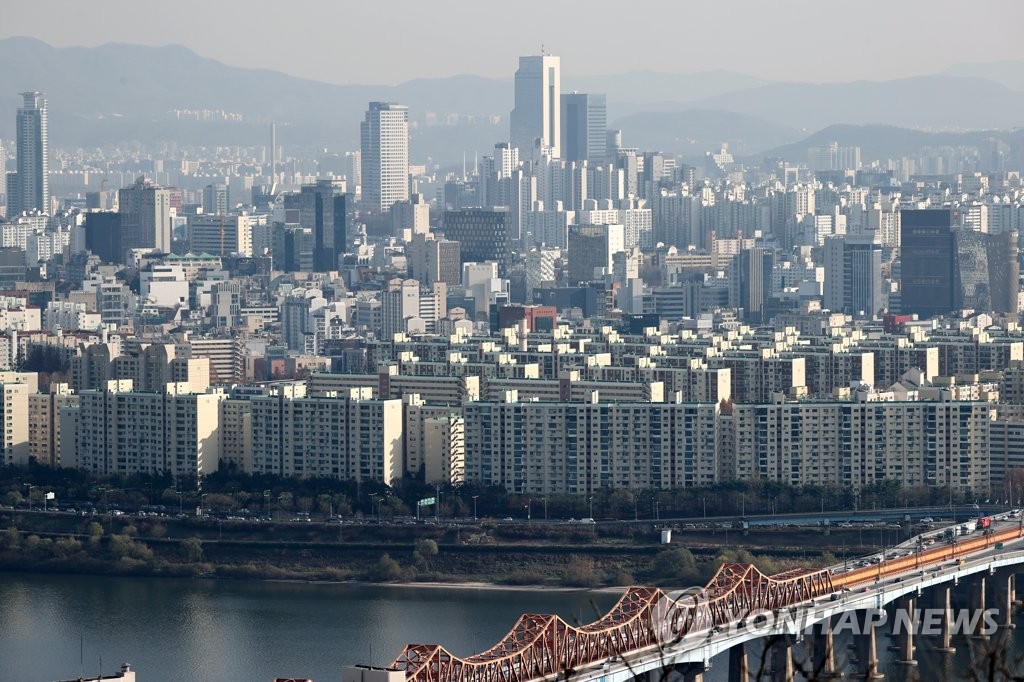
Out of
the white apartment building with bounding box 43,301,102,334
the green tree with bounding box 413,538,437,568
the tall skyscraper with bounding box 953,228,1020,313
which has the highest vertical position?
the tall skyscraper with bounding box 953,228,1020,313

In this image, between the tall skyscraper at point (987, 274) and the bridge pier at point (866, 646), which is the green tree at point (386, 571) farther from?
the tall skyscraper at point (987, 274)

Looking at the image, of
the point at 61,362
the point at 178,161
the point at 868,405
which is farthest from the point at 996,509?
the point at 178,161

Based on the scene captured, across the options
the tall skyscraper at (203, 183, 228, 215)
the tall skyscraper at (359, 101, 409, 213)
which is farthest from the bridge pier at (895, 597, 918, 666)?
the tall skyscraper at (359, 101, 409, 213)

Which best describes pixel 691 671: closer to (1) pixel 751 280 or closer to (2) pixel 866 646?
(2) pixel 866 646

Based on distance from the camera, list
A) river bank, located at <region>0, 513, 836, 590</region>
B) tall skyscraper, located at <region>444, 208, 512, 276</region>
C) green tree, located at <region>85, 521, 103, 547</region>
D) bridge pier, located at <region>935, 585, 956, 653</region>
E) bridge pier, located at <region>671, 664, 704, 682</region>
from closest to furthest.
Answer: bridge pier, located at <region>671, 664, 704, 682</region>, bridge pier, located at <region>935, 585, 956, 653</region>, river bank, located at <region>0, 513, 836, 590</region>, green tree, located at <region>85, 521, 103, 547</region>, tall skyscraper, located at <region>444, 208, 512, 276</region>

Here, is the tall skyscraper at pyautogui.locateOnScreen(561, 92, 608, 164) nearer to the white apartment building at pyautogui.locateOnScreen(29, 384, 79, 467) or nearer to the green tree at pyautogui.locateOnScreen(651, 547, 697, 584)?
the white apartment building at pyautogui.locateOnScreen(29, 384, 79, 467)

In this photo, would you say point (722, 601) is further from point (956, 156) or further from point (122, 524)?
point (956, 156)
